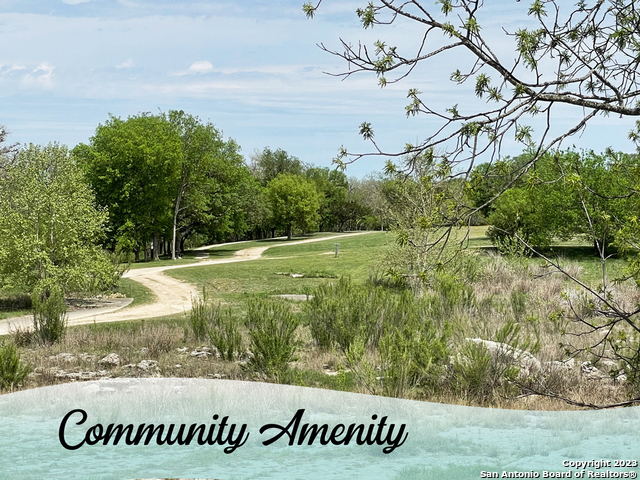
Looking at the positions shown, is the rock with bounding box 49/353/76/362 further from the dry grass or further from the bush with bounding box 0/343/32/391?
the bush with bounding box 0/343/32/391

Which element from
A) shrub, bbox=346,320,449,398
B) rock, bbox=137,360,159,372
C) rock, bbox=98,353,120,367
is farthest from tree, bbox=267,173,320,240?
shrub, bbox=346,320,449,398

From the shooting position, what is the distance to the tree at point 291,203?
60.3 metres

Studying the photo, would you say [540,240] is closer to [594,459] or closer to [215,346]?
[215,346]

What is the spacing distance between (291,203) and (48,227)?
4129 cm

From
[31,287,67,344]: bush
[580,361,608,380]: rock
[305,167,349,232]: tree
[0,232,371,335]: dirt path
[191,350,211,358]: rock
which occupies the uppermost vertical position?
[305,167,349,232]: tree

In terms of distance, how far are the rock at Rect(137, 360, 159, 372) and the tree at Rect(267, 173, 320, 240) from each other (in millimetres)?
49181

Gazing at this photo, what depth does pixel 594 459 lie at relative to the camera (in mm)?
6766

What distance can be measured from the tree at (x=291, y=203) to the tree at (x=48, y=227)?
39893mm

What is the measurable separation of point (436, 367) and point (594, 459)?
255 centimetres

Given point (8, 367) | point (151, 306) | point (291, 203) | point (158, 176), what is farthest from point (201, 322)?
point (291, 203)

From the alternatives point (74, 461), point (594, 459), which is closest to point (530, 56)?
point (594, 459)

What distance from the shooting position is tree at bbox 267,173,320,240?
198 feet

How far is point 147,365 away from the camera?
423 inches

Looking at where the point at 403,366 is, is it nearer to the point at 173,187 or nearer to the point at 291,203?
the point at 173,187
